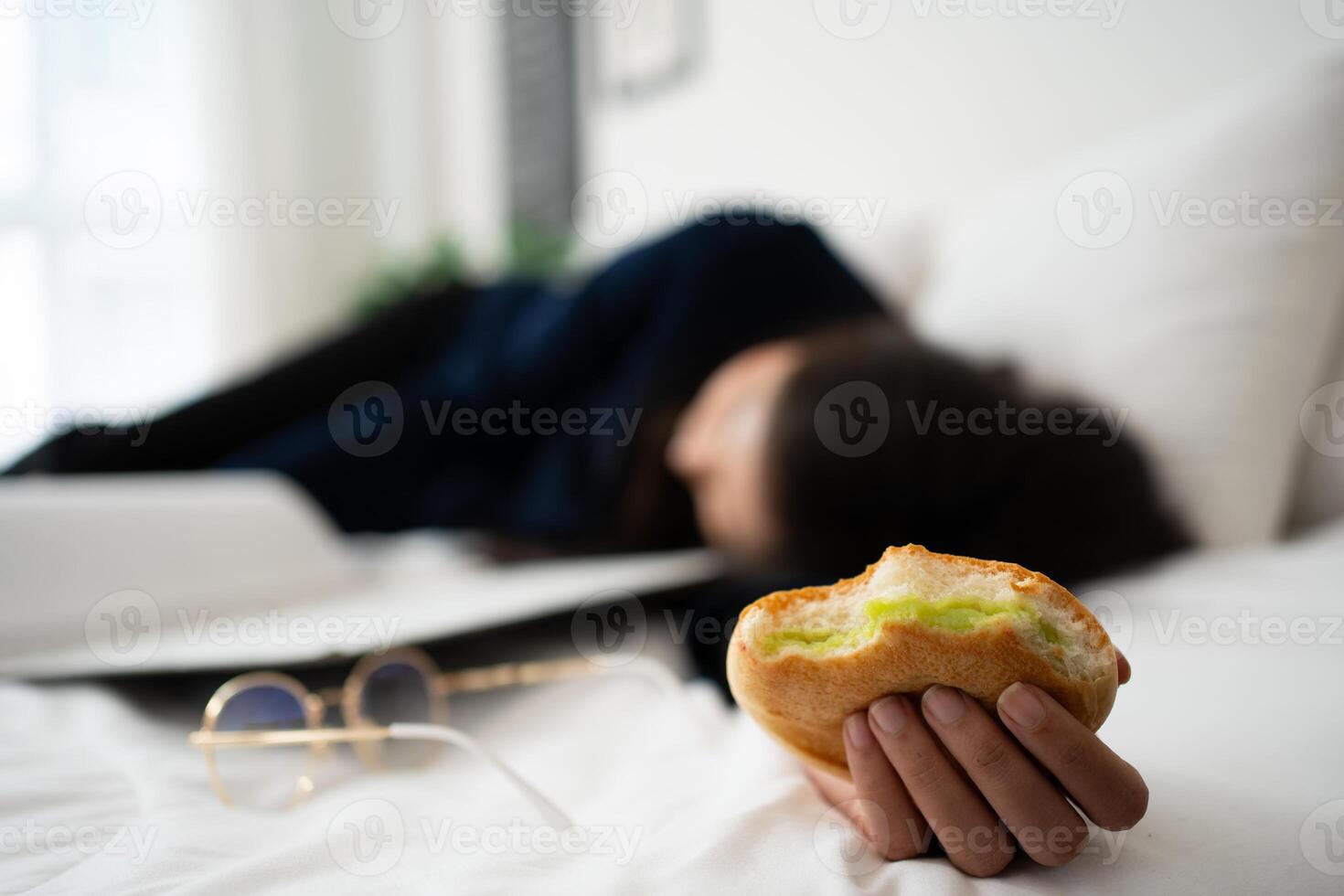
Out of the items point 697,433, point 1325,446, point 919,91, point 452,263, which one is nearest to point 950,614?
point 1325,446

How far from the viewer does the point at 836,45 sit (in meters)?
1.57

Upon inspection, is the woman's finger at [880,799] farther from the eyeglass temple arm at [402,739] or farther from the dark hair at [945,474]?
the dark hair at [945,474]

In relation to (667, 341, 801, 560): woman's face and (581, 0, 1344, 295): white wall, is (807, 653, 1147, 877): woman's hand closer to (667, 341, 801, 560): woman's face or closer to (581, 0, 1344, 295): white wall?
(667, 341, 801, 560): woman's face

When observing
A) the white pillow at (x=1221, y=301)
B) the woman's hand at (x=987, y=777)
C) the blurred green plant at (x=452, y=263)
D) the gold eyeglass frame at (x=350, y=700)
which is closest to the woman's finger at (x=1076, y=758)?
the woman's hand at (x=987, y=777)

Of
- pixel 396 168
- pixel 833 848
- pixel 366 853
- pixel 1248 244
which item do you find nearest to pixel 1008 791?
pixel 833 848

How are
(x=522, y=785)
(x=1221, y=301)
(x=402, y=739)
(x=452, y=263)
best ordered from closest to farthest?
(x=522, y=785) < (x=402, y=739) < (x=1221, y=301) < (x=452, y=263)

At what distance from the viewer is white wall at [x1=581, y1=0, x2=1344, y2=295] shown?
3.39 feet

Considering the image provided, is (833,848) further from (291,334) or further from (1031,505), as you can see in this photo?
(291,334)

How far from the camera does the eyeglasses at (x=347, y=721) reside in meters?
0.48

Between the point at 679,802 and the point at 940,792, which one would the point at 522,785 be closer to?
the point at 679,802

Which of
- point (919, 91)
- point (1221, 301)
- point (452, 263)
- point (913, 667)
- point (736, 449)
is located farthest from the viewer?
point (452, 263)

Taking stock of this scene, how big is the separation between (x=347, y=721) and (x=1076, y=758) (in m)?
0.47

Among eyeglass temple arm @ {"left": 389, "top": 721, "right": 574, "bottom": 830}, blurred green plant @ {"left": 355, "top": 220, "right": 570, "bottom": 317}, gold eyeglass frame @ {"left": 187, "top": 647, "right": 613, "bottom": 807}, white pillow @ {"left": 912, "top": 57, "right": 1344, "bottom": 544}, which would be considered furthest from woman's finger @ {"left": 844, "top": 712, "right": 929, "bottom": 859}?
blurred green plant @ {"left": 355, "top": 220, "right": 570, "bottom": 317}

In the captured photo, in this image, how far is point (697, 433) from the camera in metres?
1.13
